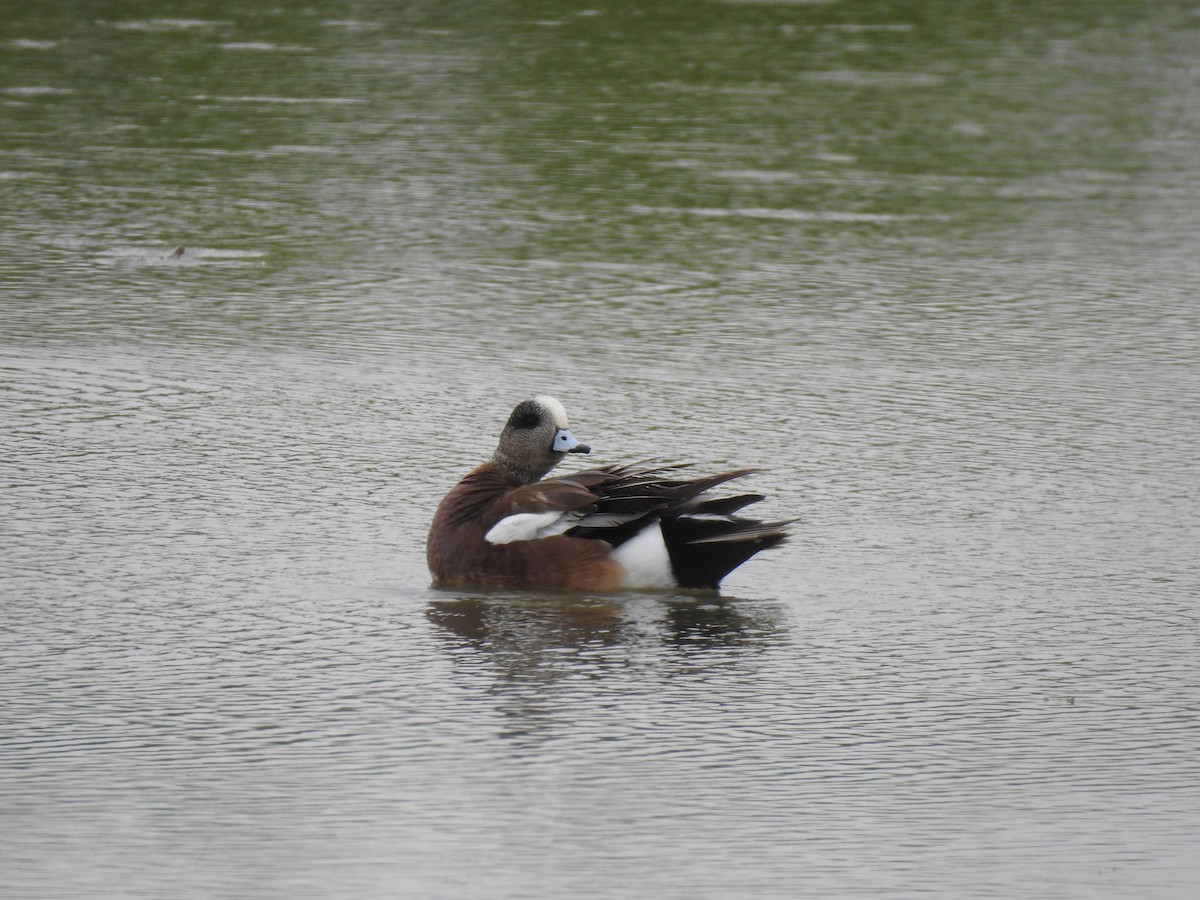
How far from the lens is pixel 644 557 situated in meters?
6.12

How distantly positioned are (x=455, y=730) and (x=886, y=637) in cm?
131

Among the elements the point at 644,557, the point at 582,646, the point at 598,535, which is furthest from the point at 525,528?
the point at 582,646

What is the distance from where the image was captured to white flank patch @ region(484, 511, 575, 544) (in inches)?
240

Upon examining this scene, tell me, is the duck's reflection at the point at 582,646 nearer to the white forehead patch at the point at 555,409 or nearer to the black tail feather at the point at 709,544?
the black tail feather at the point at 709,544

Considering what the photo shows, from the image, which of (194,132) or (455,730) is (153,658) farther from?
(194,132)

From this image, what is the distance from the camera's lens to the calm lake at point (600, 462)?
4.41 metres

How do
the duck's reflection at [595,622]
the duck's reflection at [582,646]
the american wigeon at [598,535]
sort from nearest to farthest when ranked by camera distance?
the duck's reflection at [582,646] → the duck's reflection at [595,622] → the american wigeon at [598,535]

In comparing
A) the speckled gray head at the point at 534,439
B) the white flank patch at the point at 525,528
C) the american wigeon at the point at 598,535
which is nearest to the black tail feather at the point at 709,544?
the american wigeon at the point at 598,535

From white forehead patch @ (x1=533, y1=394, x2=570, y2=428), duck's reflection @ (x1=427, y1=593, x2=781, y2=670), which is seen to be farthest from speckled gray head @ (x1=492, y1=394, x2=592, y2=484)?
duck's reflection @ (x1=427, y1=593, x2=781, y2=670)

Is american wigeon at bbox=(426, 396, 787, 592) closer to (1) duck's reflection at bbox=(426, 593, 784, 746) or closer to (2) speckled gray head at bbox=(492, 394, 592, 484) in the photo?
(1) duck's reflection at bbox=(426, 593, 784, 746)

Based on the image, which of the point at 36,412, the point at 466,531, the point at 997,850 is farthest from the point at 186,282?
the point at 997,850

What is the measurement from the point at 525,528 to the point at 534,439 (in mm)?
397

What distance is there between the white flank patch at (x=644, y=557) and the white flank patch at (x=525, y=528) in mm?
171

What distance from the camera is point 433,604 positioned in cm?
598
